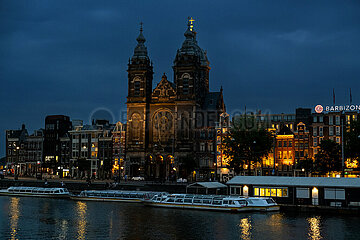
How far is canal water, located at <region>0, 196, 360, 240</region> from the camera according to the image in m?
50.1

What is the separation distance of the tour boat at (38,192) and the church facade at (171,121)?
38.2 metres

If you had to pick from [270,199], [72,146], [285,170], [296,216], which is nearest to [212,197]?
[270,199]

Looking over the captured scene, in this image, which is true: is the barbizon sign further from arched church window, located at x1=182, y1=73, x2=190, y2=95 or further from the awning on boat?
the awning on boat

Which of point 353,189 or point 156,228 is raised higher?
point 353,189

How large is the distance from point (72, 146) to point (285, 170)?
7044 centimetres

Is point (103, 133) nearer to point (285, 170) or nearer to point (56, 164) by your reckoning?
point (56, 164)

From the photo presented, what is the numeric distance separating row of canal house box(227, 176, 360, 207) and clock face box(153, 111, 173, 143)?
5828 cm

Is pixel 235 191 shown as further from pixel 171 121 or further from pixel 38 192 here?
pixel 171 121

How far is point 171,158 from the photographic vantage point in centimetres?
13388

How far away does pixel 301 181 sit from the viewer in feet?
238

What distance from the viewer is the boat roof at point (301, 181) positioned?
68562mm

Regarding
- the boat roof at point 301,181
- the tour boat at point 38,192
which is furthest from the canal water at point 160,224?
the tour boat at point 38,192

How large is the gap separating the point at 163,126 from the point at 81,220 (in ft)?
251

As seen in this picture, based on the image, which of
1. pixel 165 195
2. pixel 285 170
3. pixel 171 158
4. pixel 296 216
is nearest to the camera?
pixel 296 216
